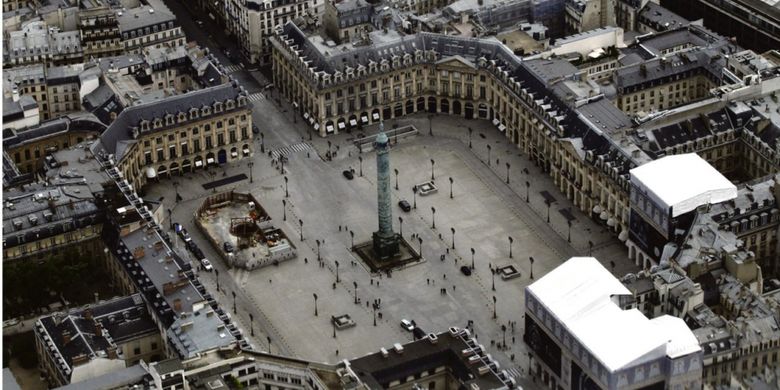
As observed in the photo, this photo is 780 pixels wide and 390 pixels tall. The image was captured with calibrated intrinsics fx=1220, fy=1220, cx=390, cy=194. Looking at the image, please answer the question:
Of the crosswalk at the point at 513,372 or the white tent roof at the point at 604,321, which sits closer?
the white tent roof at the point at 604,321

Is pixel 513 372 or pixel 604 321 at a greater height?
pixel 604 321

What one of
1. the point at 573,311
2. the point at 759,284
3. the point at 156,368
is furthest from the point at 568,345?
the point at 156,368

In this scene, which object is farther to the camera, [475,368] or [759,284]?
[759,284]

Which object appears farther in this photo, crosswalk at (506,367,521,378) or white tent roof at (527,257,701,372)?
crosswalk at (506,367,521,378)

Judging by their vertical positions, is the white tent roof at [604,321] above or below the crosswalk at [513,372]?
above

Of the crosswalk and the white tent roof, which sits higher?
the white tent roof

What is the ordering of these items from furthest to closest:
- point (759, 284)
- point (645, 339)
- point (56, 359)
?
point (759, 284), point (56, 359), point (645, 339)

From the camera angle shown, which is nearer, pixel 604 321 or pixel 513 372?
pixel 604 321

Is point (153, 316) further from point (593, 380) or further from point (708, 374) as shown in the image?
point (708, 374)
